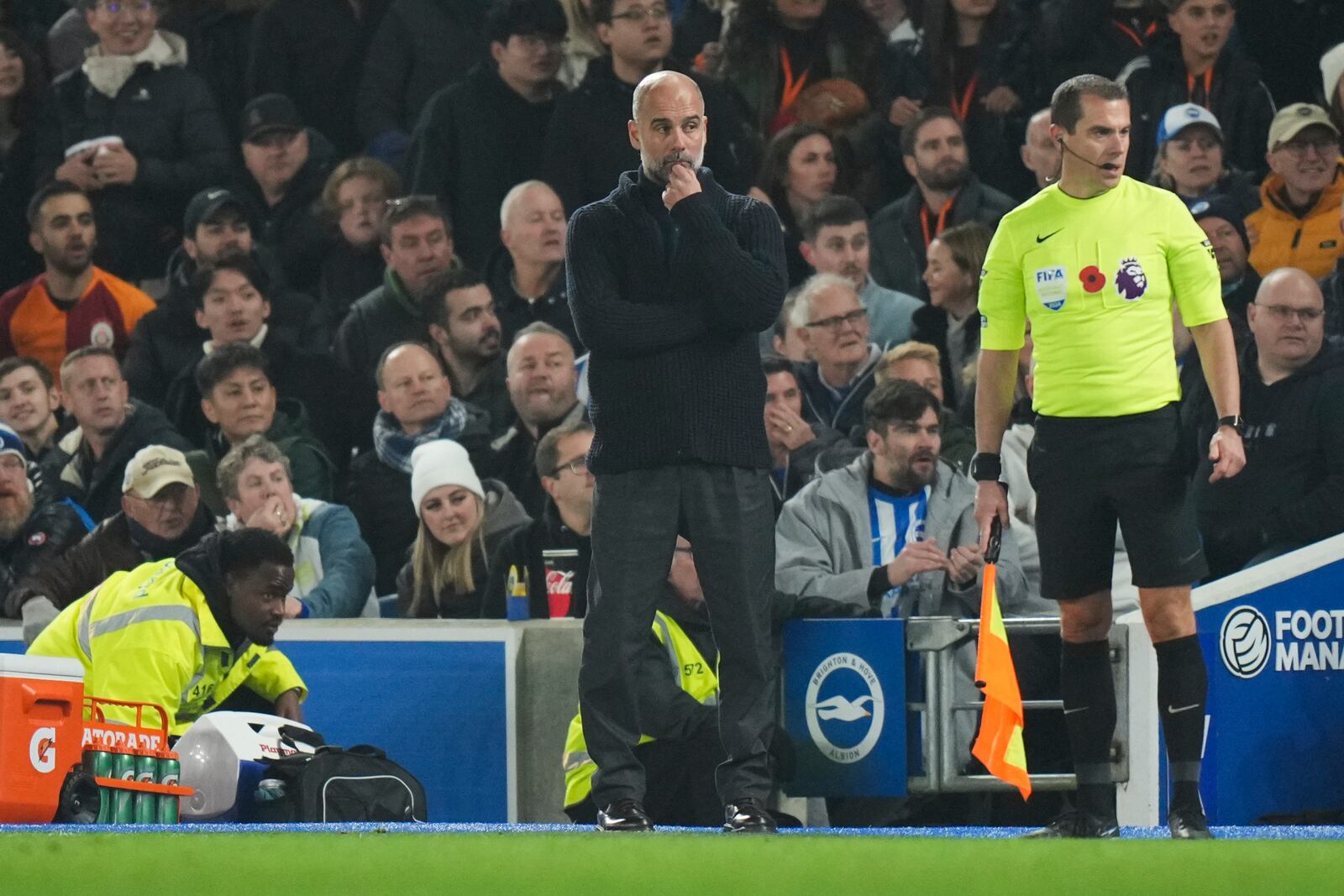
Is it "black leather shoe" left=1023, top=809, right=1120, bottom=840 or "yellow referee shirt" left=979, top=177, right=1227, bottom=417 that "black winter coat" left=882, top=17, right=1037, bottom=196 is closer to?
"yellow referee shirt" left=979, top=177, right=1227, bottom=417

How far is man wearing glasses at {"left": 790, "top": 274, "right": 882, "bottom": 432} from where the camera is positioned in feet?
29.5

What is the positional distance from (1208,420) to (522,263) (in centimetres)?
328

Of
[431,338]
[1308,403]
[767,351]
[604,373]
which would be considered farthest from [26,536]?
[1308,403]

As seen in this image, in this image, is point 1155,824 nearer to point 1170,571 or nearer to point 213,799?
point 1170,571

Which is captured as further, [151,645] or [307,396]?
[307,396]

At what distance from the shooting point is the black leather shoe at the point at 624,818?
17.5 ft

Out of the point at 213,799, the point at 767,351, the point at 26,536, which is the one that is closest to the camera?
the point at 213,799

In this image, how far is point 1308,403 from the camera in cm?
779

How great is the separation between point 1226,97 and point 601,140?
2769mm

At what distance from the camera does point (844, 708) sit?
7.14 metres

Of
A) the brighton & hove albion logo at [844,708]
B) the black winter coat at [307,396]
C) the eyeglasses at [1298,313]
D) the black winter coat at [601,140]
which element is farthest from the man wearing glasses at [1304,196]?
the black winter coat at [307,396]

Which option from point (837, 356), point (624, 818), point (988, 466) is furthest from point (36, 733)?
A: point (837, 356)

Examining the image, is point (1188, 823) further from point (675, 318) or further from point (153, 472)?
point (153, 472)

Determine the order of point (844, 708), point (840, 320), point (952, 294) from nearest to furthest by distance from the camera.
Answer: point (844, 708)
point (840, 320)
point (952, 294)
